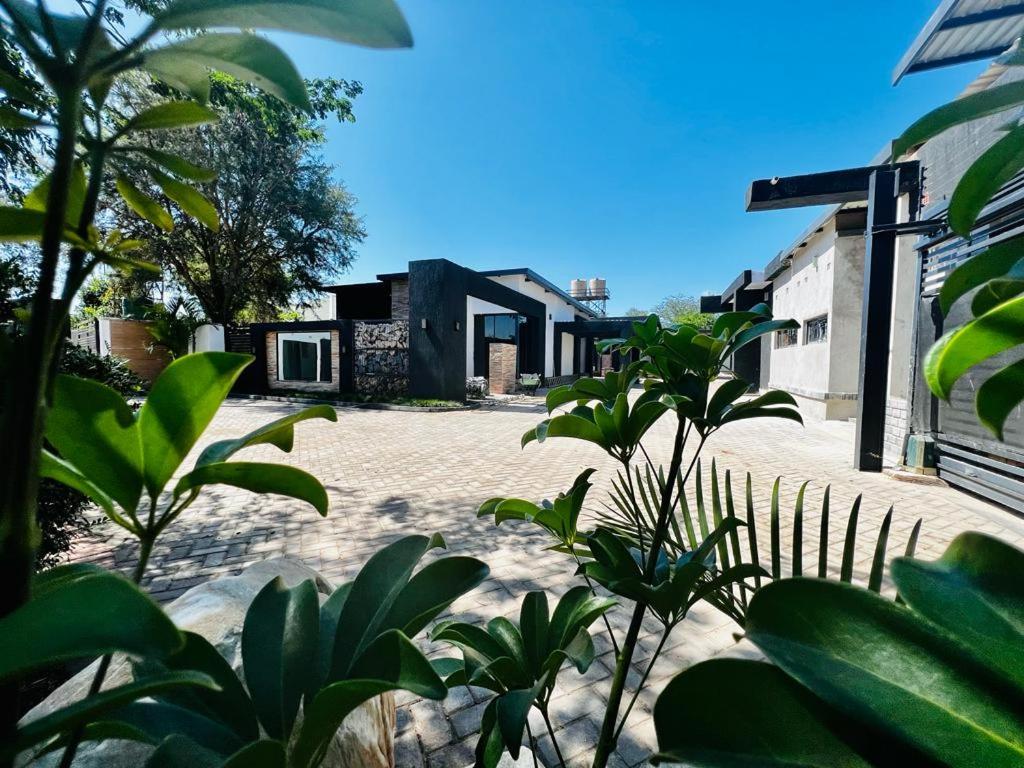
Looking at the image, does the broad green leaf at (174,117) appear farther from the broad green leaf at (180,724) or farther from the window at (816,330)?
the window at (816,330)

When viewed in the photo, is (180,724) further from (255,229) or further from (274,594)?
(255,229)

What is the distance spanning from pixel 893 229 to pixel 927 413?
2.35 meters

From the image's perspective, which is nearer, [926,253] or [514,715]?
[514,715]

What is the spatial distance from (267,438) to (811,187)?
734 cm

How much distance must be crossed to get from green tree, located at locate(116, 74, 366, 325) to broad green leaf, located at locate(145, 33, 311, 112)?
1804 centimetres

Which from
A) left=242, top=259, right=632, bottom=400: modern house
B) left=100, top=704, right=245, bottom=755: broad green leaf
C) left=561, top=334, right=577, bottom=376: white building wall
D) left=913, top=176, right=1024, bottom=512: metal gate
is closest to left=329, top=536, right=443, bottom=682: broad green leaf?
left=100, top=704, right=245, bottom=755: broad green leaf

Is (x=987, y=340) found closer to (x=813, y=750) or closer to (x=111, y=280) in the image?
(x=813, y=750)

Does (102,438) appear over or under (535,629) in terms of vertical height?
over

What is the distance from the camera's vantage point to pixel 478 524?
4.05 m

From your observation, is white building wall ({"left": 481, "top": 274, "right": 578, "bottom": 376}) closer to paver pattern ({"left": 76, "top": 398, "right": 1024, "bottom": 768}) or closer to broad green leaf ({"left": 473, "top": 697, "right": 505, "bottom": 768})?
paver pattern ({"left": 76, "top": 398, "right": 1024, "bottom": 768})

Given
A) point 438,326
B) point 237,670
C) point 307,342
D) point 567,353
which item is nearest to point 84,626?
point 237,670

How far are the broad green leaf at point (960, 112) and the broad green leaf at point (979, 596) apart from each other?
1.43 feet

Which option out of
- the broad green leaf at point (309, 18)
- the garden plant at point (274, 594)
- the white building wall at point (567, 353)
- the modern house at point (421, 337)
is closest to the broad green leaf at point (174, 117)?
the garden plant at point (274, 594)

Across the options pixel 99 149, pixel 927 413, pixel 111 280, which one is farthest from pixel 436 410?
pixel 111 280
